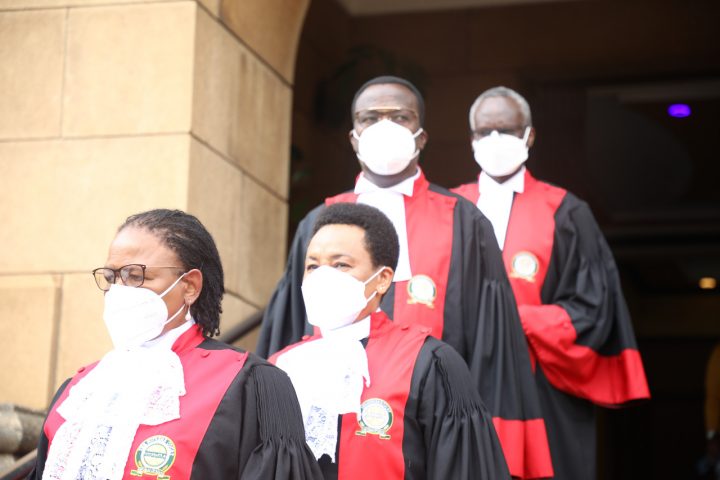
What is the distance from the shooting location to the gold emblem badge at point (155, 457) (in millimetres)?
3885

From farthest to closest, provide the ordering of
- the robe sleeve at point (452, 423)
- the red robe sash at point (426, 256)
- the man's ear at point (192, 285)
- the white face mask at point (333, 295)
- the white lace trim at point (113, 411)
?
the red robe sash at point (426, 256), the white face mask at point (333, 295), the robe sleeve at point (452, 423), the man's ear at point (192, 285), the white lace trim at point (113, 411)

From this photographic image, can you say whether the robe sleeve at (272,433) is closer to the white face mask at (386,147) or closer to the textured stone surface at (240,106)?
the white face mask at (386,147)

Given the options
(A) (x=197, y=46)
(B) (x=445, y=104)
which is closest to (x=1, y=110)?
(A) (x=197, y=46)

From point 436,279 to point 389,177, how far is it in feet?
1.80

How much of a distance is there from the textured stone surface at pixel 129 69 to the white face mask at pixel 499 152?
176cm

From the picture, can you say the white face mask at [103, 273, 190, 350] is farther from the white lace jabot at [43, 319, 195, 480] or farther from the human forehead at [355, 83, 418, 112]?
the human forehead at [355, 83, 418, 112]

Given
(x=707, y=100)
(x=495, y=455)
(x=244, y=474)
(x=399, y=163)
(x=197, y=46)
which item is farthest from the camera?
(x=707, y=100)

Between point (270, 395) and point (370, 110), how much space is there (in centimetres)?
254

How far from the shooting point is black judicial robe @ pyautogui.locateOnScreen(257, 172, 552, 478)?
571 cm

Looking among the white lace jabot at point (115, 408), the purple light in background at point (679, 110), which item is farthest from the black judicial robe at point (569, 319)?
the purple light in background at point (679, 110)

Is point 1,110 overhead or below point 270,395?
overhead

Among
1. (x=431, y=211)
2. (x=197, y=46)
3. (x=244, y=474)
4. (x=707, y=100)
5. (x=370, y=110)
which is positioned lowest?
(x=244, y=474)

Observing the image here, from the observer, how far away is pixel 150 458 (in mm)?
3906

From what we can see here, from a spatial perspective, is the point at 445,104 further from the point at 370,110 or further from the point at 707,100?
Result: the point at 370,110
